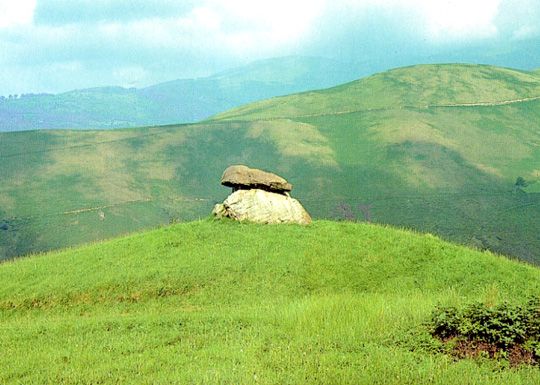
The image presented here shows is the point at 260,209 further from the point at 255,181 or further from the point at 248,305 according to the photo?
the point at 248,305

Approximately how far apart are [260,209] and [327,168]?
9046 cm

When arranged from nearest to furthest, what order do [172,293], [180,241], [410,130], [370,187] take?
1. [172,293]
2. [180,241]
3. [370,187]
4. [410,130]

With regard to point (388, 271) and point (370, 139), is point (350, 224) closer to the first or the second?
point (388, 271)

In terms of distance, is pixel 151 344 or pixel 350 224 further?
pixel 350 224

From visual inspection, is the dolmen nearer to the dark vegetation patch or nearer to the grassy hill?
the dark vegetation patch

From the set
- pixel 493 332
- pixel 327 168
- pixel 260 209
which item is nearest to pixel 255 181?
pixel 260 209

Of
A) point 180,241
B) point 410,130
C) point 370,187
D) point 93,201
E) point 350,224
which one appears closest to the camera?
point 180,241

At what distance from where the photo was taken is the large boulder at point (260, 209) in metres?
33.2

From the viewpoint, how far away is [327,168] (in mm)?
122562

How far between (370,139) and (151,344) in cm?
12810

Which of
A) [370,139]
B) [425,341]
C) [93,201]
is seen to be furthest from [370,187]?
[425,341]

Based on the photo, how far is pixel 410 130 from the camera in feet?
455

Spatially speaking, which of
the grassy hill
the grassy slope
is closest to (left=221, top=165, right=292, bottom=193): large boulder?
the grassy slope

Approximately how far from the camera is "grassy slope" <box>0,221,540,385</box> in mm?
13141
